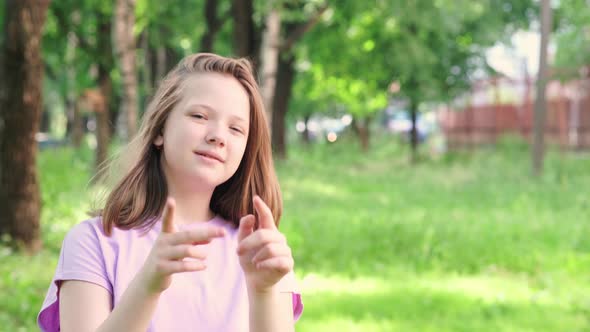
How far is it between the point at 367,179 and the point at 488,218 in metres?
7.64

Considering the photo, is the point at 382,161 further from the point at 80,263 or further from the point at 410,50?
the point at 80,263

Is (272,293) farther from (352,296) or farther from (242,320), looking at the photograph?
(352,296)

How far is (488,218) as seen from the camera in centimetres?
1027

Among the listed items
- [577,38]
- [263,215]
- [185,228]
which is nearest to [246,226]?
[263,215]

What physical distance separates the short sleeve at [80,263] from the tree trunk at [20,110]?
5.81m

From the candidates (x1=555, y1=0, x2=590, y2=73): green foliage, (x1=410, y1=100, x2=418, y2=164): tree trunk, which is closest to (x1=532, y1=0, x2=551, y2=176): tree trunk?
(x1=555, y1=0, x2=590, y2=73): green foliage

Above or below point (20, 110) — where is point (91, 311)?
below

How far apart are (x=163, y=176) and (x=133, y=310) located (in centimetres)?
44

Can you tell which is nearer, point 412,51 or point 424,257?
point 424,257

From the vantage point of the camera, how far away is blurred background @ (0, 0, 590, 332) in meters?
6.58

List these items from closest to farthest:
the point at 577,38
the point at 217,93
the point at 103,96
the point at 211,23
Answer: the point at 217,93 < the point at 103,96 < the point at 211,23 < the point at 577,38

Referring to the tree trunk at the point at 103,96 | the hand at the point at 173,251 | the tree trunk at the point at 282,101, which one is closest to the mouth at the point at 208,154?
→ the hand at the point at 173,251

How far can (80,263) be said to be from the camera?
6.47 feet

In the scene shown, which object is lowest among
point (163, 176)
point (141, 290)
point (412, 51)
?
point (141, 290)
